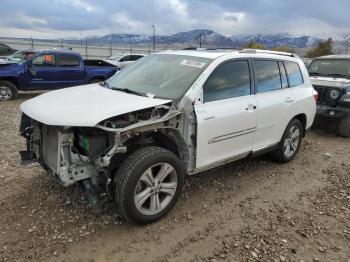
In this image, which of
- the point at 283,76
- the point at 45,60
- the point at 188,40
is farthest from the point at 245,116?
the point at 188,40

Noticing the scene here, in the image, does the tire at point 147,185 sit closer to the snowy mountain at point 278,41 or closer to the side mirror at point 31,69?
the side mirror at point 31,69

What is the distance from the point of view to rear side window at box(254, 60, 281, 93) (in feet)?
15.3

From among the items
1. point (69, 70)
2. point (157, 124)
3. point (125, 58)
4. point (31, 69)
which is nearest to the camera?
point (157, 124)

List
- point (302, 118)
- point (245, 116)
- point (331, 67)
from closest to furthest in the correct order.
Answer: point (245, 116), point (302, 118), point (331, 67)

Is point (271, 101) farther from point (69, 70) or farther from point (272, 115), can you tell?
point (69, 70)

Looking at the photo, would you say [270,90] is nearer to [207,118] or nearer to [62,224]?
[207,118]

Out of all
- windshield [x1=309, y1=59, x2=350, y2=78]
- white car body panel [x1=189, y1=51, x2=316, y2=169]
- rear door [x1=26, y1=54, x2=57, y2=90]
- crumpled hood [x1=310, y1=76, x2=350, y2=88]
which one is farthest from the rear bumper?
rear door [x1=26, y1=54, x2=57, y2=90]

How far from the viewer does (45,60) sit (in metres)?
11.7

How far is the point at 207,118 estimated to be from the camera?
3.82m

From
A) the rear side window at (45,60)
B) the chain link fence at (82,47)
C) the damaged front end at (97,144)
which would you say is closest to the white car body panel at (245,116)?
the damaged front end at (97,144)

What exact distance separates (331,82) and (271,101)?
382 cm

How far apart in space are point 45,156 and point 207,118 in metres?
1.80

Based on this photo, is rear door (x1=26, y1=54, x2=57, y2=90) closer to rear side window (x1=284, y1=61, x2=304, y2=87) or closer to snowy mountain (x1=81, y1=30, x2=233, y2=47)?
rear side window (x1=284, y1=61, x2=304, y2=87)

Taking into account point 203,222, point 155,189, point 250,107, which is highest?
point 250,107
